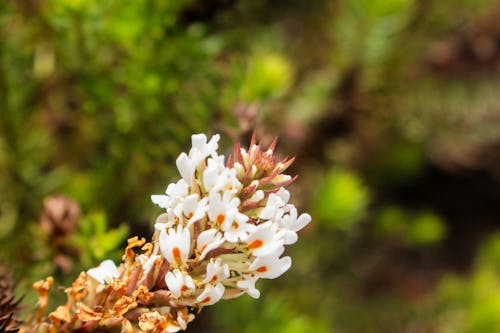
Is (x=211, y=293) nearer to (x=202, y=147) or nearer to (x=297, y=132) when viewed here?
(x=202, y=147)

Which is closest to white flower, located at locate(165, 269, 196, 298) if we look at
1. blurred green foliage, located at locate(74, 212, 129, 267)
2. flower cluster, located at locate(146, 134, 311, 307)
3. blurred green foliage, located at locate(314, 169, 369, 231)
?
flower cluster, located at locate(146, 134, 311, 307)

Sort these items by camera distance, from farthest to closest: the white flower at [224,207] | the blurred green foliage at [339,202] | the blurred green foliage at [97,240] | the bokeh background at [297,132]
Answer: the blurred green foliage at [339,202] < the bokeh background at [297,132] < the blurred green foliage at [97,240] < the white flower at [224,207]

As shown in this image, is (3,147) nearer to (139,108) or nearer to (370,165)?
(139,108)

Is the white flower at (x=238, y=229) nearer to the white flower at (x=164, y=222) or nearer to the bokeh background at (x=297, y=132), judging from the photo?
the white flower at (x=164, y=222)

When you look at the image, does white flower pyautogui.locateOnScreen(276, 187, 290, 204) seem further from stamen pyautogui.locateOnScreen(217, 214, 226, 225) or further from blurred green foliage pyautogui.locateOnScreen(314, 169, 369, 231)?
blurred green foliage pyautogui.locateOnScreen(314, 169, 369, 231)

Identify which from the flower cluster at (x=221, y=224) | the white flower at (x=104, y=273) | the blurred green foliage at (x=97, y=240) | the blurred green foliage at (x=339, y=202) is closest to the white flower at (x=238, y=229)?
the flower cluster at (x=221, y=224)

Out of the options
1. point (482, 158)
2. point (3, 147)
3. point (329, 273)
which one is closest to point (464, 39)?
point (482, 158)

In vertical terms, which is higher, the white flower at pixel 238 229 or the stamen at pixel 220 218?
the stamen at pixel 220 218
